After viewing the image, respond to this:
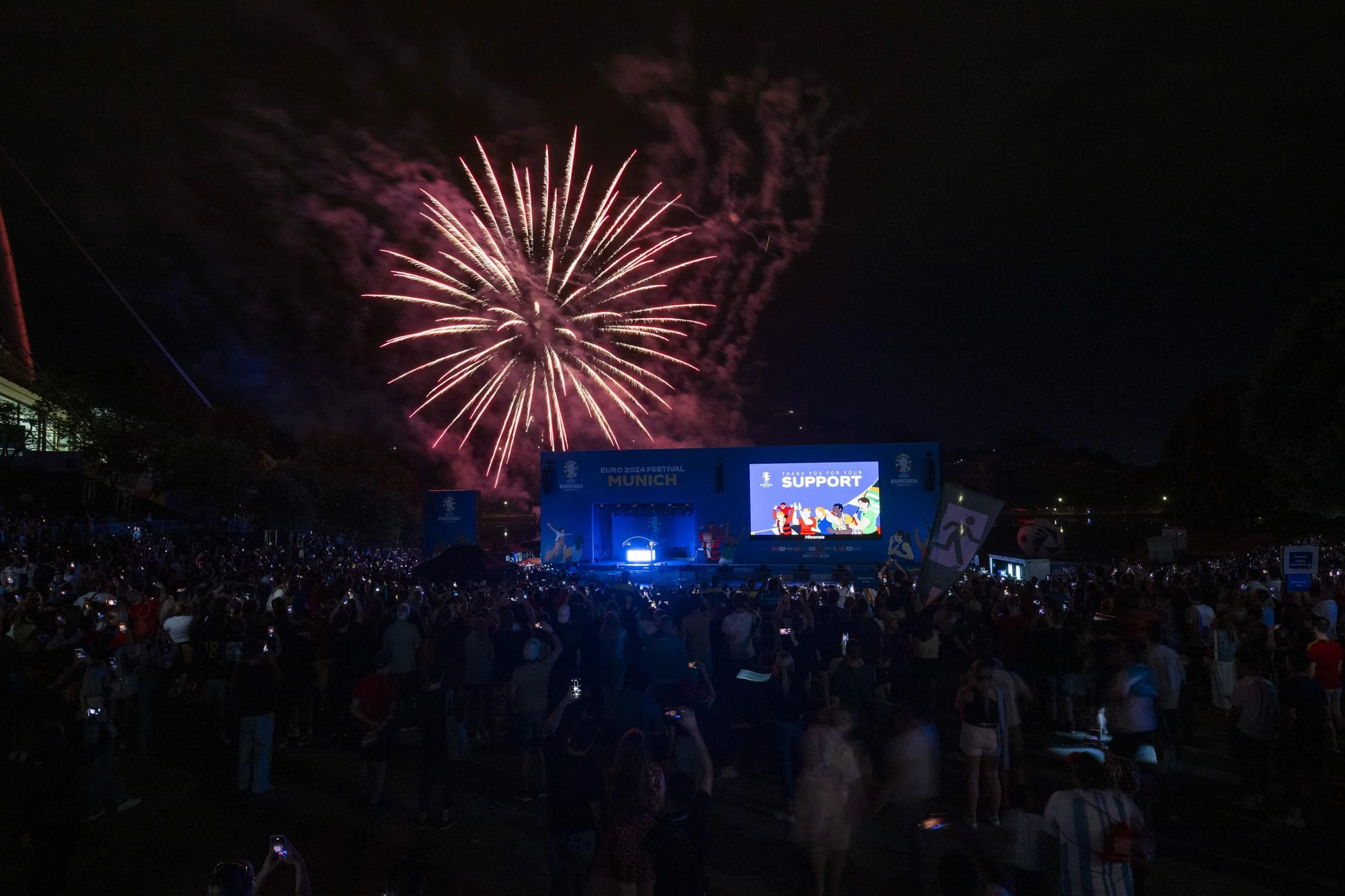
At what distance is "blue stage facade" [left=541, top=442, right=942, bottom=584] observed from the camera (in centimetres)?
3019

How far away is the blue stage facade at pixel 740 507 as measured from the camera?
99.0 ft

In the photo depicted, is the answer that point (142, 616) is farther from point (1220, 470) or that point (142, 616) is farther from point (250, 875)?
point (1220, 470)

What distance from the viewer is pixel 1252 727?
7.78 meters

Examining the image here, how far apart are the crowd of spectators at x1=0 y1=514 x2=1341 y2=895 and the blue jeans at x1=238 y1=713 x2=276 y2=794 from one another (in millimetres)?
25

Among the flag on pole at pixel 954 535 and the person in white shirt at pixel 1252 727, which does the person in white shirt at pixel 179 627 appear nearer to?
the flag on pole at pixel 954 535

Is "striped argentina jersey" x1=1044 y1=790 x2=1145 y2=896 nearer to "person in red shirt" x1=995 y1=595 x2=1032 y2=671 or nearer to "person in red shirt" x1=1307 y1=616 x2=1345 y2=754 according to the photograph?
"person in red shirt" x1=1307 y1=616 x2=1345 y2=754

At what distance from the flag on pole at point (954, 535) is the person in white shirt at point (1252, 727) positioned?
3695 millimetres

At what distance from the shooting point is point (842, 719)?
5.86 metres

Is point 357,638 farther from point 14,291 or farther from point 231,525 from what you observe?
point 14,291

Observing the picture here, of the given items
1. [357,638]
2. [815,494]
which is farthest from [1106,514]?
[357,638]

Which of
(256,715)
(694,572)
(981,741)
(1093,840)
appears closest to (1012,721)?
(981,741)

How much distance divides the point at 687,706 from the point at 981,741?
249cm

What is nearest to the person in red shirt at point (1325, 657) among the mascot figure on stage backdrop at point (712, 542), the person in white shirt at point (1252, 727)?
the person in white shirt at point (1252, 727)

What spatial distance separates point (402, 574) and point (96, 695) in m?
16.7
